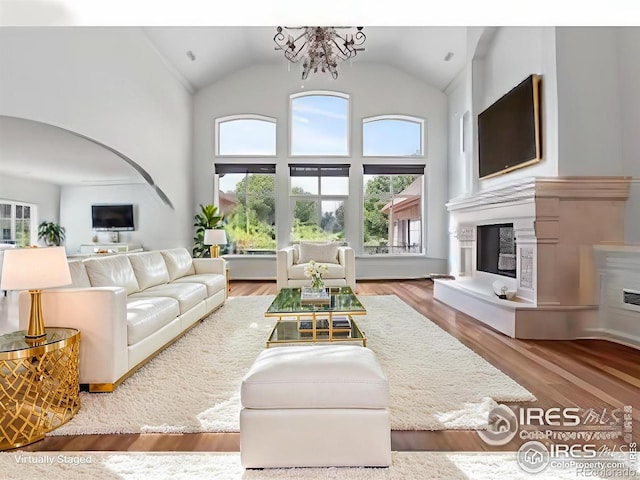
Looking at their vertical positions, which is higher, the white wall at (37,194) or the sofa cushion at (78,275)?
the white wall at (37,194)

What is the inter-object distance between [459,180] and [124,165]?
5936 mm

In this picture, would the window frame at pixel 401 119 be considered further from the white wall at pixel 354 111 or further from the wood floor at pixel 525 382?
the wood floor at pixel 525 382

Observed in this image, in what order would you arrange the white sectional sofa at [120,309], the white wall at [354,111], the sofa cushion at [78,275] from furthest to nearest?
1. the white wall at [354,111]
2. the sofa cushion at [78,275]
3. the white sectional sofa at [120,309]

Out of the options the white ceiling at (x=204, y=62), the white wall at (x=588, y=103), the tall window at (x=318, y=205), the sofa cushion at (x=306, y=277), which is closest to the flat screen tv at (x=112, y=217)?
the white ceiling at (x=204, y=62)

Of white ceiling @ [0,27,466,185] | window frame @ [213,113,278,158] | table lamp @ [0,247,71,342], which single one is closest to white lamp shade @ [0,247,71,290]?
table lamp @ [0,247,71,342]

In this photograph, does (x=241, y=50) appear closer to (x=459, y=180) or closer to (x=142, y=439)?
(x=459, y=180)

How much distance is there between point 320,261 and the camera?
234 inches

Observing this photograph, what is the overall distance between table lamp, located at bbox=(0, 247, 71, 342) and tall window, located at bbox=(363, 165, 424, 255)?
20.8 feet

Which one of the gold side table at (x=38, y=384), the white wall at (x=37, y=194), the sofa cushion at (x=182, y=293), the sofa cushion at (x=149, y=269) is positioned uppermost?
the white wall at (x=37, y=194)

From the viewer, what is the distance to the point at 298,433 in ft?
5.10

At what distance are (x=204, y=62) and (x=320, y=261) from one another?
4.37m

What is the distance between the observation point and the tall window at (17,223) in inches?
293

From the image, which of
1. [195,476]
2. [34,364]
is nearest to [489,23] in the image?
[195,476]

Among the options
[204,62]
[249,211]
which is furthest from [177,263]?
[204,62]
